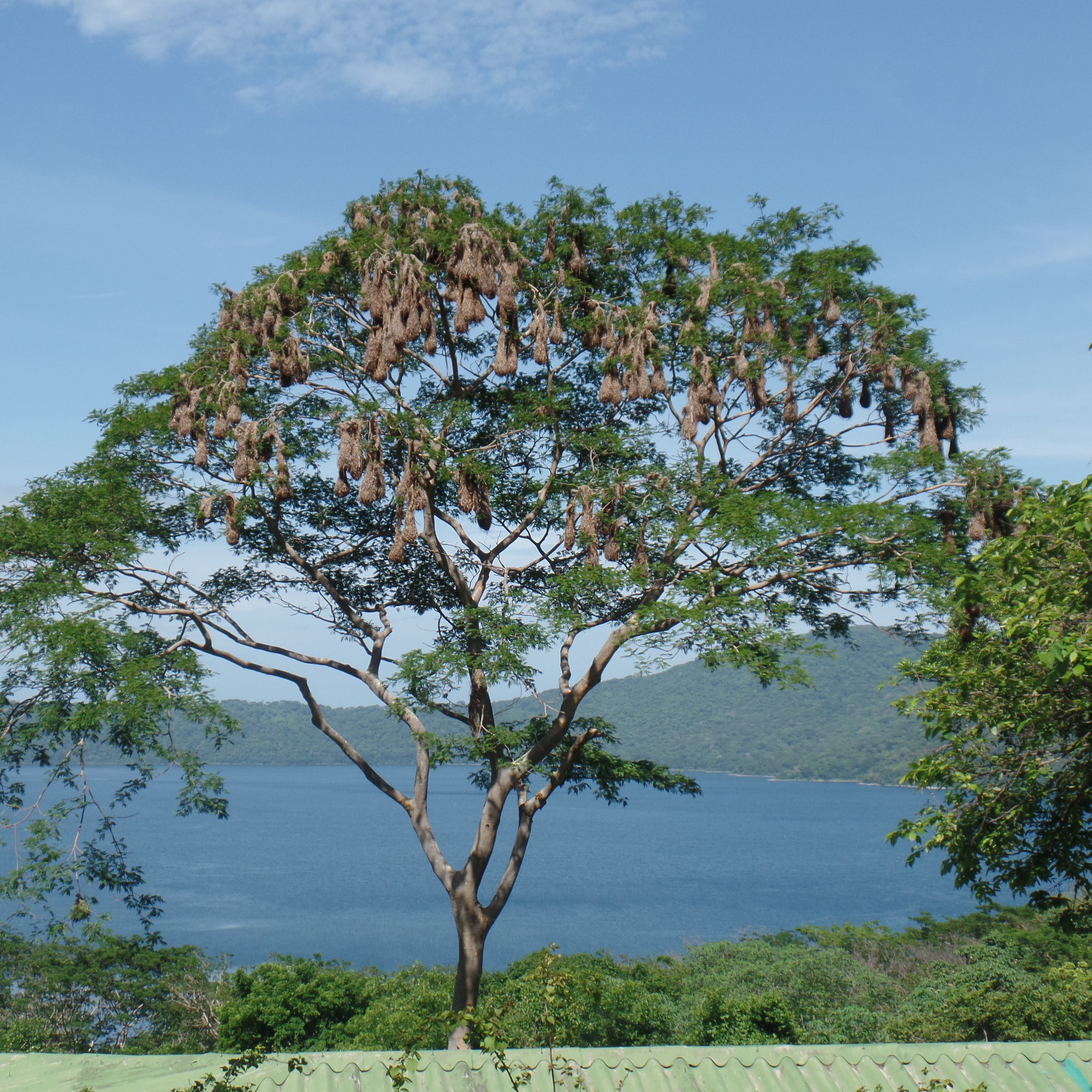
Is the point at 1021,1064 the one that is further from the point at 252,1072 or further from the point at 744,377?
the point at 744,377

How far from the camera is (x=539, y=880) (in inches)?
2879

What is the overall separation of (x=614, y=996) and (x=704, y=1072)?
9.97m

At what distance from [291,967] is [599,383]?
13.2 metres

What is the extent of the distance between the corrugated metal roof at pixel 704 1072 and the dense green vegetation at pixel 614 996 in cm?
121

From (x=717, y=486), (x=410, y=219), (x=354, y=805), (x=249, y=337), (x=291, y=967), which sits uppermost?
(x=410, y=219)

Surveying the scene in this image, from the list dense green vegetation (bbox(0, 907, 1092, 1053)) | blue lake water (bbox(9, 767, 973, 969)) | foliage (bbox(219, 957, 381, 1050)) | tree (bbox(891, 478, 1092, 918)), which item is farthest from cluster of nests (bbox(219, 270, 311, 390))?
blue lake water (bbox(9, 767, 973, 969))

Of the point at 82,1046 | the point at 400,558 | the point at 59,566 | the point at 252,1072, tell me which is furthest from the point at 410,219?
the point at 82,1046

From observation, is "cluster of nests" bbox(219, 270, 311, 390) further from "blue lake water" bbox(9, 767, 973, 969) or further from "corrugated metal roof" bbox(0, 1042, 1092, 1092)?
"blue lake water" bbox(9, 767, 973, 969)

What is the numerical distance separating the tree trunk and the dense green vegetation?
0.64m

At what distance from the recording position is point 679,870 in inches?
3231

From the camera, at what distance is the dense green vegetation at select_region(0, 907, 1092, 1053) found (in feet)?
52.5

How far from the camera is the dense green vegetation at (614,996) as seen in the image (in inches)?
631

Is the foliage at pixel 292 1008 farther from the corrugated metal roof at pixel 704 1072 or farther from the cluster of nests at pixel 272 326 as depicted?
the cluster of nests at pixel 272 326

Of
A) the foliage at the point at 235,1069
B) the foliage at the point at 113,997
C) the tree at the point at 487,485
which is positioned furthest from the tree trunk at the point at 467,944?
the foliage at the point at 113,997
